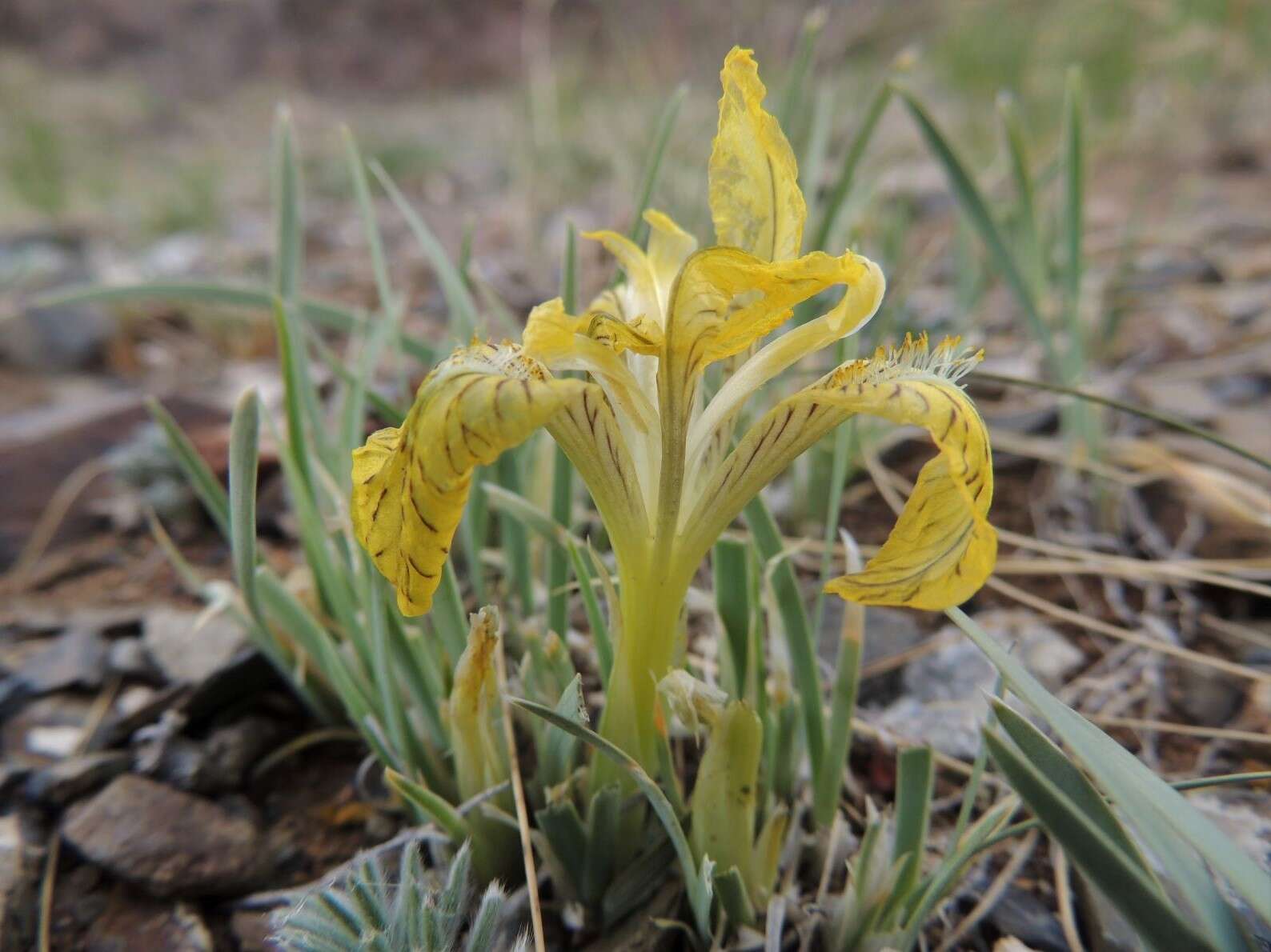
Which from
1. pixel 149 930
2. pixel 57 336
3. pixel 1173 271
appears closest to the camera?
pixel 149 930

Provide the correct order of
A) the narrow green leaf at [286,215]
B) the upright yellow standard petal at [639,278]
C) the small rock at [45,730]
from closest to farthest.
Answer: the upright yellow standard petal at [639,278] < the small rock at [45,730] < the narrow green leaf at [286,215]

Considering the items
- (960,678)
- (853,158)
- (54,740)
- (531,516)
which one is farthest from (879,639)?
(54,740)

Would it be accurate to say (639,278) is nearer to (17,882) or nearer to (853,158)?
(853,158)

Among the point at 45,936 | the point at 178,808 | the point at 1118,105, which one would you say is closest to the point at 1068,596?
the point at 178,808

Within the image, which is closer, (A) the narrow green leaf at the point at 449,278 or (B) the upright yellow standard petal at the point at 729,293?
(B) the upright yellow standard petal at the point at 729,293

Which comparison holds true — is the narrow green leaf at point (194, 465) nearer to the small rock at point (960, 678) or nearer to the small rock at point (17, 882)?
the small rock at point (17, 882)

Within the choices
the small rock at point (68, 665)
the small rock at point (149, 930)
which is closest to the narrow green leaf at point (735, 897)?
the small rock at point (149, 930)

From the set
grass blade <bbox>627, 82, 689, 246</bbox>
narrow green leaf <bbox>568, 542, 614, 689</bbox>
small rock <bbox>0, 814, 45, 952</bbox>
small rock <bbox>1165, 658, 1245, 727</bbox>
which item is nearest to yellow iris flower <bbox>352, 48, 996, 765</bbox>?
narrow green leaf <bbox>568, 542, 614, 689</bbox>
